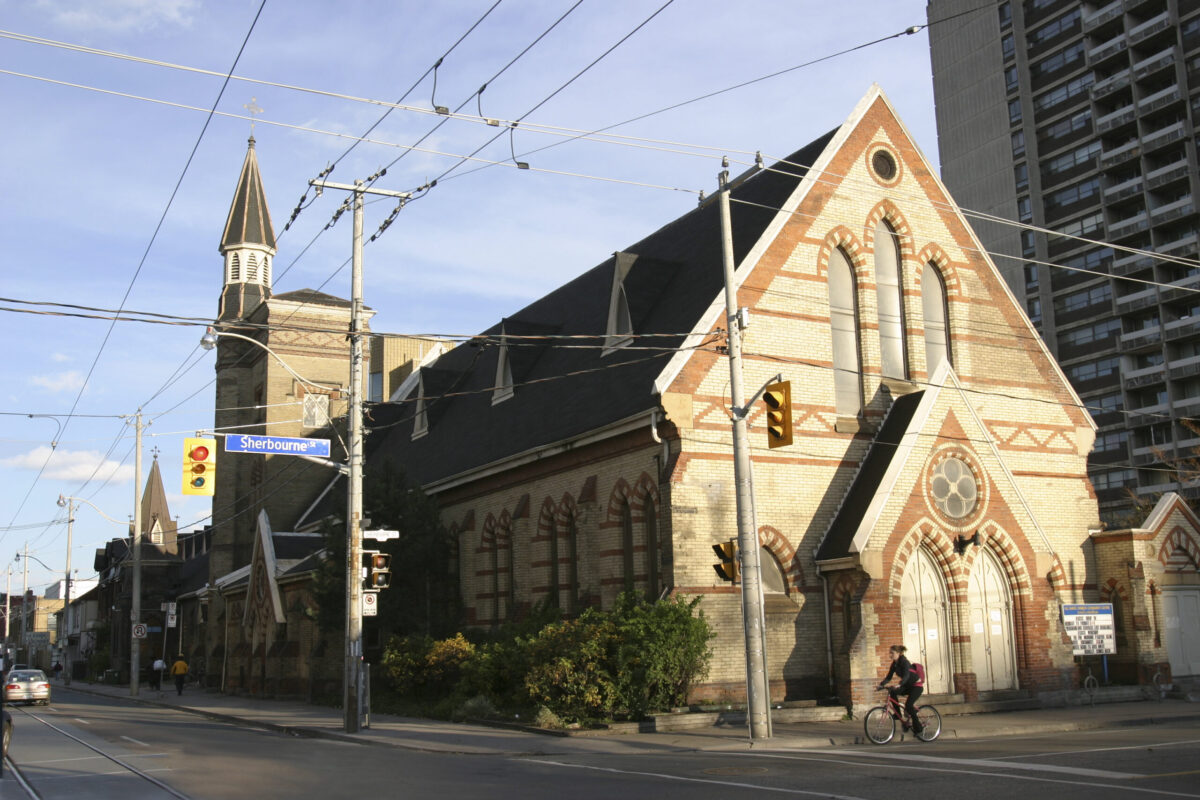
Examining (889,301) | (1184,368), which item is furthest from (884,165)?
(1184,368)

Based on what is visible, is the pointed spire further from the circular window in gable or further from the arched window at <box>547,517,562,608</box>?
the circular window in gable

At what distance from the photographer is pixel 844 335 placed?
26438 millimetres

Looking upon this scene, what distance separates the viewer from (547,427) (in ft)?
94.9

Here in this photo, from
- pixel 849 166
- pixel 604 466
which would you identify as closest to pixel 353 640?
pixel 604 466

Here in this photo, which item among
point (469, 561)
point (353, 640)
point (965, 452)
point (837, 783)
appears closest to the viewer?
point (837, 783)

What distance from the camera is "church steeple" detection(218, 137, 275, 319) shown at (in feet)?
170

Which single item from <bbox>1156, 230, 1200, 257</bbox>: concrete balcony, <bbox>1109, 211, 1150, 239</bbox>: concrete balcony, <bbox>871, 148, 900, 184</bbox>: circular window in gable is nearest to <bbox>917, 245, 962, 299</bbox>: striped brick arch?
<bbox>871, 148, 900, 184</bbox>: circular window in gable

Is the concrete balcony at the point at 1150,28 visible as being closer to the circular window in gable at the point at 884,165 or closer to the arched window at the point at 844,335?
the circular window in gable at the point at 884,165

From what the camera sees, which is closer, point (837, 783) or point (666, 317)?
point (837, 783)

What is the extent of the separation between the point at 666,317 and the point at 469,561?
10.3m

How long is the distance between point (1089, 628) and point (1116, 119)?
5432cm

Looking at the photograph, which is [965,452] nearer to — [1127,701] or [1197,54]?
[1127,701]

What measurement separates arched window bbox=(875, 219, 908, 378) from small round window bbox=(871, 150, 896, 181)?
115cm

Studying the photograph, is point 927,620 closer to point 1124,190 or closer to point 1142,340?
point 1142,340
